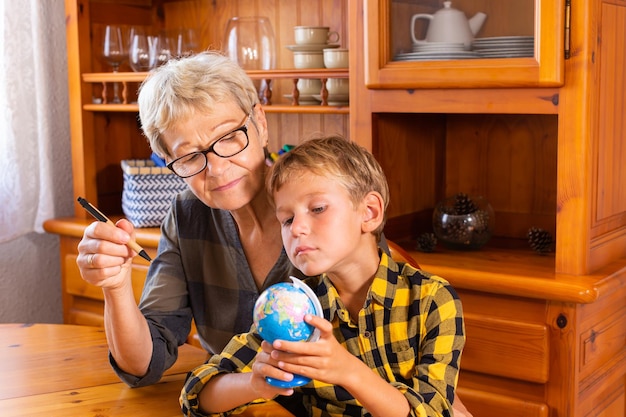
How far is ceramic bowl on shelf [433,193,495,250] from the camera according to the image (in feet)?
7.64

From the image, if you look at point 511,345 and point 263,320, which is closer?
point 263,320

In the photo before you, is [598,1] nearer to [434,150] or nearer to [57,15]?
[434,150]

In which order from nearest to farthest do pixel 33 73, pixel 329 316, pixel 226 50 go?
pixel 329 316
pixel 226 50
pixel 33 73

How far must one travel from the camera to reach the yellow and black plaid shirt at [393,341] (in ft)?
4.20

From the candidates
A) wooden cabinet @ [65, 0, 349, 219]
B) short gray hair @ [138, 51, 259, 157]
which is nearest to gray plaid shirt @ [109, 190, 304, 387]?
short gray hair @ [138, 51, 259, 157]

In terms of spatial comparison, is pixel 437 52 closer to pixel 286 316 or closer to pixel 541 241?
pixel 541 241

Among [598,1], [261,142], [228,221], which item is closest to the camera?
[261,142]

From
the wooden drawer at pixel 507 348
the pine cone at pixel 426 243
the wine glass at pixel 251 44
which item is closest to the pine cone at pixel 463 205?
the pine cone at pixel 426 243

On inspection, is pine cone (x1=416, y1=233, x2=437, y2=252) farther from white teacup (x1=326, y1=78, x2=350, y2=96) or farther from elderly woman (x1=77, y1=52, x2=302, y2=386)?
elderly woman (x1=77, y1=52, x2=302, y2=386)

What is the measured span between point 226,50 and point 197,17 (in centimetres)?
55

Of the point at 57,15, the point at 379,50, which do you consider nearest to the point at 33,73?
the point at 57,15

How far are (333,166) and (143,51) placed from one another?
1.70m

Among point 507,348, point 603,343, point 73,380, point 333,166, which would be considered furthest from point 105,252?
point 603,343

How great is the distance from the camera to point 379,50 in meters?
2.22
